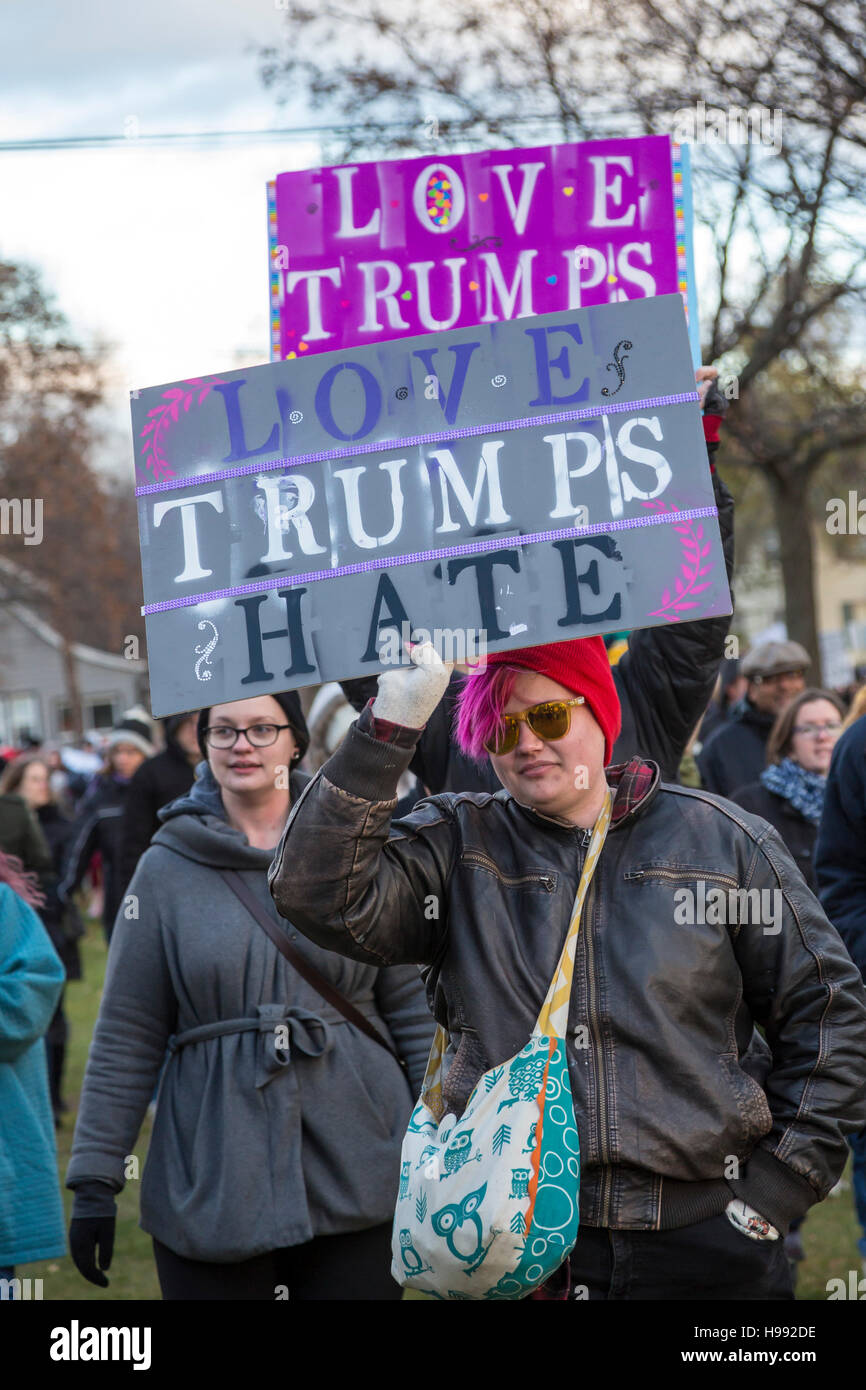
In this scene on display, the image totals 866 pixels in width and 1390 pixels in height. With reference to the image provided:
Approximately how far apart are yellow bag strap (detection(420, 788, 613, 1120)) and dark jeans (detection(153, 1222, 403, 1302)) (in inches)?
48.2

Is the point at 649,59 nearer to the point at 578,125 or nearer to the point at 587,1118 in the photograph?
the point at 578,125

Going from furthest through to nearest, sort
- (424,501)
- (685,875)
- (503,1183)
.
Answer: (424,501), (685,875), (503,1183)

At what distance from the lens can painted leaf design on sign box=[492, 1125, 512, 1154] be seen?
92.6 inches

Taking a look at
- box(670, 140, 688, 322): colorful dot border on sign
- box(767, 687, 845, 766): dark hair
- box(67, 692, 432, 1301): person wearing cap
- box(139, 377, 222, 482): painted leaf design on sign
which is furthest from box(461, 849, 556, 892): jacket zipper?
box(767, 687, 845, 766): dark hair

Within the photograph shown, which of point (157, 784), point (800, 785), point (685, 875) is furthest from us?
point (157, 784)

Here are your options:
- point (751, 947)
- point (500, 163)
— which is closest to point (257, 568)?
point (751, 947)

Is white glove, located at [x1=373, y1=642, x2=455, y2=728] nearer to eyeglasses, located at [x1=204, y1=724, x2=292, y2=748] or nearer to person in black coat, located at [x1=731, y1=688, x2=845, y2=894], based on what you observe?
eyeglasses, located at [x1=204, y1=724, x2=292, y2=748]

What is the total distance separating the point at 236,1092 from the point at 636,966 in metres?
1.48

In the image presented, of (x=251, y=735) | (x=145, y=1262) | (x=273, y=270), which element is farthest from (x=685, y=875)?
(x=145, y=1262)

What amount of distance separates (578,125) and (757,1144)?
1205 cm

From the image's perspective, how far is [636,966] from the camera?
8.30 feet

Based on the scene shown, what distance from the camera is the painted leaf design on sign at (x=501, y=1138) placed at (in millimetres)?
2352

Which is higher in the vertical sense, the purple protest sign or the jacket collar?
the purple protest sign

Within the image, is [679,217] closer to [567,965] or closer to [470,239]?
[470,239]
